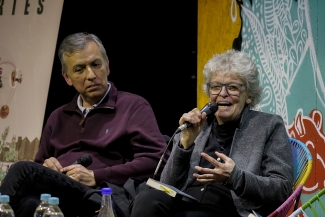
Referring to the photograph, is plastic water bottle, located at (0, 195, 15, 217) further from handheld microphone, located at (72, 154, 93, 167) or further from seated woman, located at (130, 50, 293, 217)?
handheld microphone, located at (72, 154, 93, 167)

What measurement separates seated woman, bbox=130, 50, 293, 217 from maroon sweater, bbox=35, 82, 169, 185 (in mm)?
192

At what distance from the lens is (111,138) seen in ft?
9.88


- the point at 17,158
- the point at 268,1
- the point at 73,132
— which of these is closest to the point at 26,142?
the point at 17,158

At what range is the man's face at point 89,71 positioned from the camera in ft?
10.5

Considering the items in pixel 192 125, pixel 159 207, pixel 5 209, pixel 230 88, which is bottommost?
pixel 159 207

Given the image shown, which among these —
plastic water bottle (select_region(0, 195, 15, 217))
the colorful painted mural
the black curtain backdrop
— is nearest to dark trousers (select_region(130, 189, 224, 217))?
plastic water bottle (select_region(0, 195, 15, 217))

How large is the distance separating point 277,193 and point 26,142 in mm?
2355

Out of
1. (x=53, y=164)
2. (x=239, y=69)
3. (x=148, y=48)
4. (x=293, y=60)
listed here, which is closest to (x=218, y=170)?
(x=239, y=69)

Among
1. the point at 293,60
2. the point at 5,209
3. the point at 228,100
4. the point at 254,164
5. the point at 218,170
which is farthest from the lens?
the point at 293,60

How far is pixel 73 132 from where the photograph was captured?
3.19m

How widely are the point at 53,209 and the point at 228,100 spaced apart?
3.38ft

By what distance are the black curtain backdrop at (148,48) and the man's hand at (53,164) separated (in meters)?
1.45

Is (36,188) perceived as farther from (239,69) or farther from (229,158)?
(239,69)

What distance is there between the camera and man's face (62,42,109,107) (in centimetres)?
321
